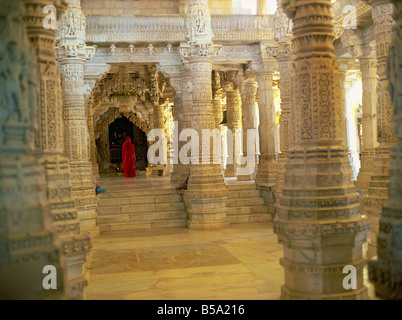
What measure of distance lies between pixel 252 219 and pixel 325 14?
805cm

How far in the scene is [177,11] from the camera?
15.2 meters

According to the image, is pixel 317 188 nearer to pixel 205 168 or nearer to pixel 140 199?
pixel 205 168

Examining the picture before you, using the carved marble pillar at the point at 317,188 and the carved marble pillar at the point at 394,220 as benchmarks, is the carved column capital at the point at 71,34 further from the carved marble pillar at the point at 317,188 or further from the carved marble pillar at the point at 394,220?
the carved marble pillar at the point at 394,220

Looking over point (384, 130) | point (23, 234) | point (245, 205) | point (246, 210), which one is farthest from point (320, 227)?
point (245, 205)

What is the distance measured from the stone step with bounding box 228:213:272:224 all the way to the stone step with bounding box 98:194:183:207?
1494 millimetres

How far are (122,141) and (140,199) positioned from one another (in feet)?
56.6

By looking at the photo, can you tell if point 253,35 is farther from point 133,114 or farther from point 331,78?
point 133,114

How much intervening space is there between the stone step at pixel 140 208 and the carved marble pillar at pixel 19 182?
28.3 ft

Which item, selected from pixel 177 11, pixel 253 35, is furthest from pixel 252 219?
pixel 177 11

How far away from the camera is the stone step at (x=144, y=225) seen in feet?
37.0

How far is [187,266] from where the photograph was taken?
23.2 ft

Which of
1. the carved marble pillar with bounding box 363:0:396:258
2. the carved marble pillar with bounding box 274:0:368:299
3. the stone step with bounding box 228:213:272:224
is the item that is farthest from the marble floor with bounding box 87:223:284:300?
the carved marble pillar with bounding box 363:0:396:258

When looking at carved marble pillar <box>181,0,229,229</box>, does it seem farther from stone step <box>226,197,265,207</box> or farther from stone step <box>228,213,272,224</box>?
stone step <box>226,197,265,207</box>

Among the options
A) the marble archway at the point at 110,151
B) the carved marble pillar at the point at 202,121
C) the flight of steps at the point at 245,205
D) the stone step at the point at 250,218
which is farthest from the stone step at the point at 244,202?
the marble archway at the point at 110,151
